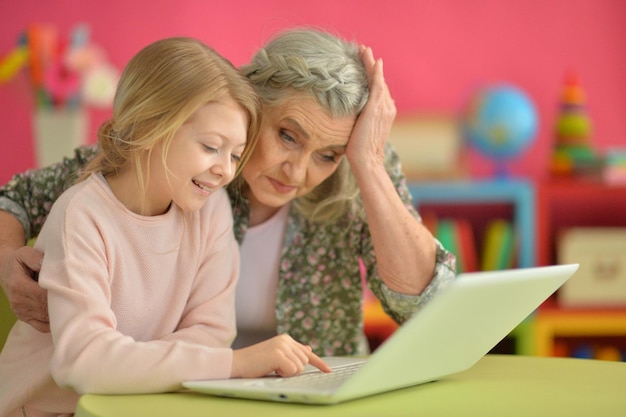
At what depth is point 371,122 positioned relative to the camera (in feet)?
5.23

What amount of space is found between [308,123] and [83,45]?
188cm

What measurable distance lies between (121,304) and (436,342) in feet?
1.51

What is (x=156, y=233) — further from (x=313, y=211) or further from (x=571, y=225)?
(x=571, y=225)

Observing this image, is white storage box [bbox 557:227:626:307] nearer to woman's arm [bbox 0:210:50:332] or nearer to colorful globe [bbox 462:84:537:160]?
colorful globe [bbox 462:84:537:160]

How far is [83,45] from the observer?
3.20 m

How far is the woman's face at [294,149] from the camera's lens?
5.05 ft

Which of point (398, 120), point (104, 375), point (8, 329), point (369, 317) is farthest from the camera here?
point (398, 120)

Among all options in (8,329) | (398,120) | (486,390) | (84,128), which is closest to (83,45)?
(84,128)

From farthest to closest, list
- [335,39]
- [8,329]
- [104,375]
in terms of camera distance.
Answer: [335,39] → [8,329] → [104,375]

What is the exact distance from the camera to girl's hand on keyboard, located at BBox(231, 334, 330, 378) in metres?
1.17

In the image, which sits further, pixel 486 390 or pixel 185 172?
pixel 185 172

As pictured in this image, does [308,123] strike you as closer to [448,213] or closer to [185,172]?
[185,172]

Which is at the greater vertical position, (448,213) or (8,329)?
(448,213)

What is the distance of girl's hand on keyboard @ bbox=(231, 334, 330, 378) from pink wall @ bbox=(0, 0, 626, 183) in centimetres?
237
